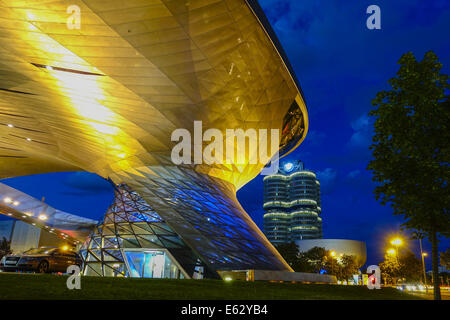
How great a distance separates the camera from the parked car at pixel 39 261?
12.2 metres

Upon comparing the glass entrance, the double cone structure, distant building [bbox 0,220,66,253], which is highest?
the double cone structure

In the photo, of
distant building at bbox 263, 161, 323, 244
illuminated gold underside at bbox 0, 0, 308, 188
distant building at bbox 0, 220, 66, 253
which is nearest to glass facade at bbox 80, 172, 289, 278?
illuminated gold underside at bbox 0, 0, 308, 188

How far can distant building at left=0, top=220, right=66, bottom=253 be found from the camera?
47.3 metres

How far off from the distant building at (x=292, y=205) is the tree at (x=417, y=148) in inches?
5672

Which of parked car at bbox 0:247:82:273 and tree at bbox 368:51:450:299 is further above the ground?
tree at bbox 368:51:450:299

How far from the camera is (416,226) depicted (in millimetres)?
10086

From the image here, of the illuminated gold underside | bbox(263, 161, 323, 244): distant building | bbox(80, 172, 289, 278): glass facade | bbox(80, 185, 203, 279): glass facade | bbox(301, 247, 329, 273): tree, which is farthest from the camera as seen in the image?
bbox(263, 161, 323, 244): distant building

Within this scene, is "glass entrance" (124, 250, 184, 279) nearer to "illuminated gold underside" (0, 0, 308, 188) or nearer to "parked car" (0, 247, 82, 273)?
"parked car" (0, 247, 82, 273)

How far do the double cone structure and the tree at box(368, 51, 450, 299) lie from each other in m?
6.21

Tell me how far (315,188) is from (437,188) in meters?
154

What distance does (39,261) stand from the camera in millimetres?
12438

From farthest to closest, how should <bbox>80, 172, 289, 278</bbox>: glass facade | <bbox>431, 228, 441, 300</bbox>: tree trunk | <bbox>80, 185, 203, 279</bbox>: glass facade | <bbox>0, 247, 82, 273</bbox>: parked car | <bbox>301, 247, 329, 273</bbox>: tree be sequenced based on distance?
<bbox>301, 247, 329, 273</bbox>: tree, <bbox>80, 185, 203, 279</bbox>: glass facade, <bbox>80, 172, 289, 278</bbox>: glass facade, <bbox>0, 247, 82, 273</bbox>: parked car, <bbox>431, 228, 441, 300</bbox>: tree trunk

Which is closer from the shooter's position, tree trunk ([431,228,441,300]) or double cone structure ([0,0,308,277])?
tree trunk ([431,228,441,300])

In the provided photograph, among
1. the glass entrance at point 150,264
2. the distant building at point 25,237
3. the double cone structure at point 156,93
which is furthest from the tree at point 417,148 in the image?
the distant building at point 25,237
